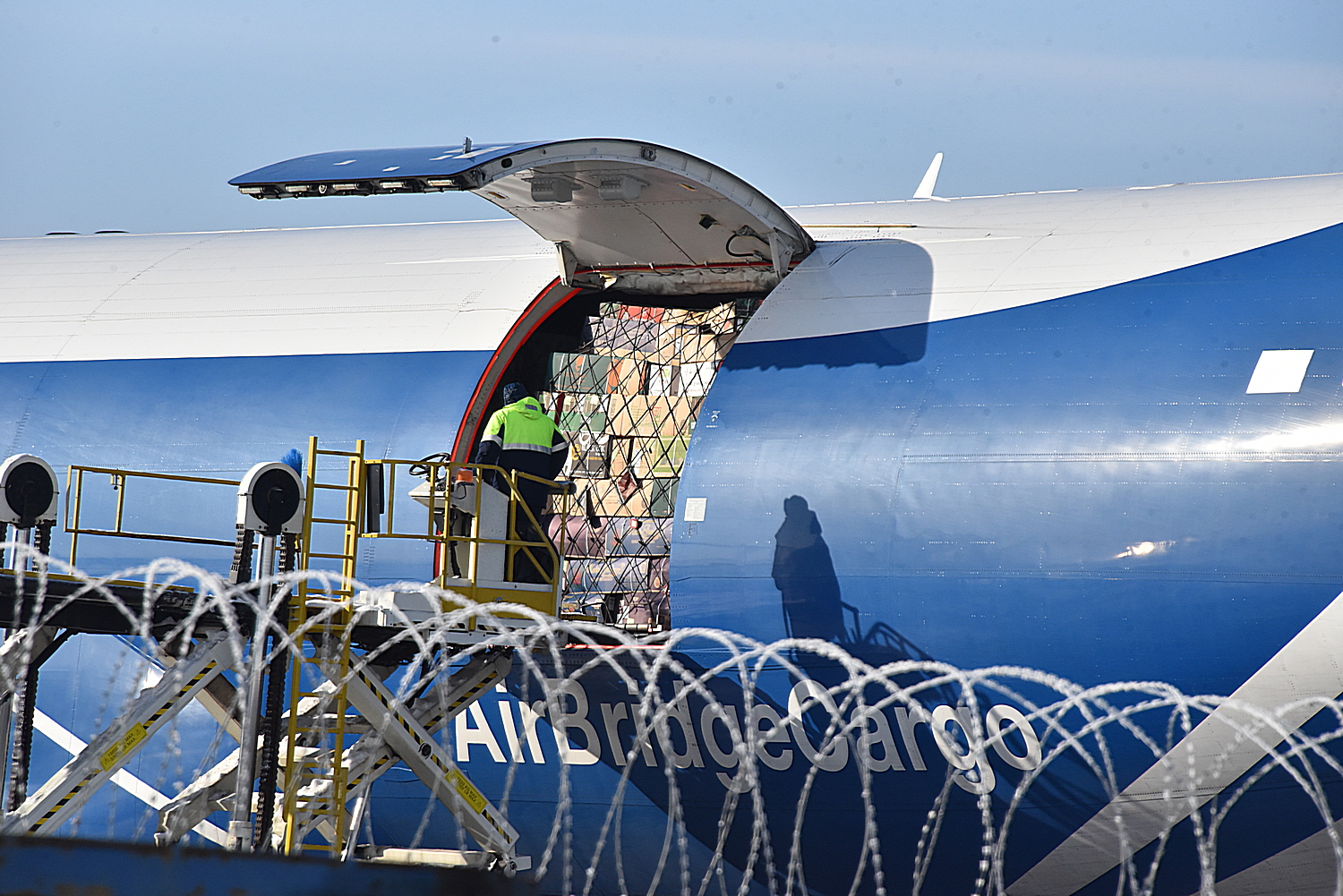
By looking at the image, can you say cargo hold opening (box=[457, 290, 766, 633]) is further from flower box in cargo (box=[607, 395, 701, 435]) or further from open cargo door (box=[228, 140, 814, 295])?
open cargo door (box=[228, 140, 814, 295])

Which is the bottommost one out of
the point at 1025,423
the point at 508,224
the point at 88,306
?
the point at 1025,423

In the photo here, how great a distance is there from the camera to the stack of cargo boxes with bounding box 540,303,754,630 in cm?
1335

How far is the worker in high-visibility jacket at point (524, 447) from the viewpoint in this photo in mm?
11914

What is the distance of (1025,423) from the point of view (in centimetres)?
1066

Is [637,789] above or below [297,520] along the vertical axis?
below

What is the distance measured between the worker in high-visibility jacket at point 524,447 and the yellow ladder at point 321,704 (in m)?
1.11

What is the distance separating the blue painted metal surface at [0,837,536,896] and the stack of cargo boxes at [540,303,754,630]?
1039 centimetres

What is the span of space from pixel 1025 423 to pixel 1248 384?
1530mm

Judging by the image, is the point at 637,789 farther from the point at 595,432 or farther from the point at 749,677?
the point at 595,432

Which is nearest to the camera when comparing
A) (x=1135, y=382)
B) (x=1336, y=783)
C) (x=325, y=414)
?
(x=1336, y=783)

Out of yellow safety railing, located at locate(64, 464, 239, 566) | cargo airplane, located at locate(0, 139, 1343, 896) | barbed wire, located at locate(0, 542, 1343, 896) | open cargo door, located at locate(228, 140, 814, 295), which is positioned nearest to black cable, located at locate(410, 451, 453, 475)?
cargo airplane, located at locate(0, 139, 1343, 896)

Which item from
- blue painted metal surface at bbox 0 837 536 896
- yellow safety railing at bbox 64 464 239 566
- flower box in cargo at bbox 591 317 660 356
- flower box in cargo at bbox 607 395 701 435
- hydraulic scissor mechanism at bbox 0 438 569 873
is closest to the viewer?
blue painted metal surface at bbox 0 837 536 896

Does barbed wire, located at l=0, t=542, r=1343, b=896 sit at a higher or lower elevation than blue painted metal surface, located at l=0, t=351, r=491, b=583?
lower

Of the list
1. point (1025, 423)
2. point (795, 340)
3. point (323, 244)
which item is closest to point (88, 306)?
point (323, 244)
